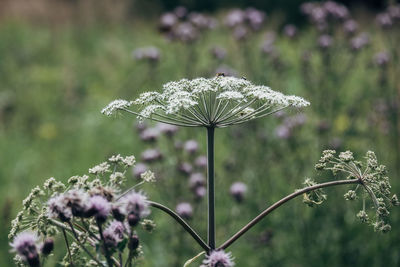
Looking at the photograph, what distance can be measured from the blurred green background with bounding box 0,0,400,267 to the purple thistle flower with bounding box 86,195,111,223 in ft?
6.91

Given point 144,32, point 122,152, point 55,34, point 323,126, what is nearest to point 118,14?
point 144,32

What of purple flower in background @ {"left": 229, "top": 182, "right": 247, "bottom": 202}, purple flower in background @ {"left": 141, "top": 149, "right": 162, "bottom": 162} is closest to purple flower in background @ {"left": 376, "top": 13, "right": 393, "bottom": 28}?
purple flower in background @ {"left": 229, "top": 182, "right": 247, "bottom": 202}

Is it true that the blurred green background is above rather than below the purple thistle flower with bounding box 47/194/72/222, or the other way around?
above

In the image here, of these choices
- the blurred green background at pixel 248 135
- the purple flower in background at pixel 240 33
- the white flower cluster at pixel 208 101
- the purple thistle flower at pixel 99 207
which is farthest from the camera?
the purple flower in background at pixel 240 33

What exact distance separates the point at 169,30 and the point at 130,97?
7.43 ft

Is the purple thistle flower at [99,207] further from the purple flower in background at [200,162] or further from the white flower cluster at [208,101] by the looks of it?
the purple flower in background at [200,162]

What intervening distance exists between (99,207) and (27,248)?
261mm

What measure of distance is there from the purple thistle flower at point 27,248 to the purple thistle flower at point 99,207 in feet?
0.72

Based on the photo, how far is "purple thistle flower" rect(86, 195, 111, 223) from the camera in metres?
1.26

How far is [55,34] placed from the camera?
33.9 ft

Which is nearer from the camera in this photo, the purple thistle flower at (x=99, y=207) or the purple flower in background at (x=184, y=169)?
the purple thistle flower at (x=99, y=207)

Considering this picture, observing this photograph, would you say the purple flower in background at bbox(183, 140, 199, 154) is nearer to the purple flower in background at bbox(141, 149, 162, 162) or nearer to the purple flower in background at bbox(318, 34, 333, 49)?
the purple flower in background at bbox(141, 149, 162, 162)

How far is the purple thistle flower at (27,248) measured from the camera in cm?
134

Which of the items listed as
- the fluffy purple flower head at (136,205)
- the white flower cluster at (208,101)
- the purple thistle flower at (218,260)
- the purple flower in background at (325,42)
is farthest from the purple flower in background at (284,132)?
the fluffy purple flower head at (136,205)
